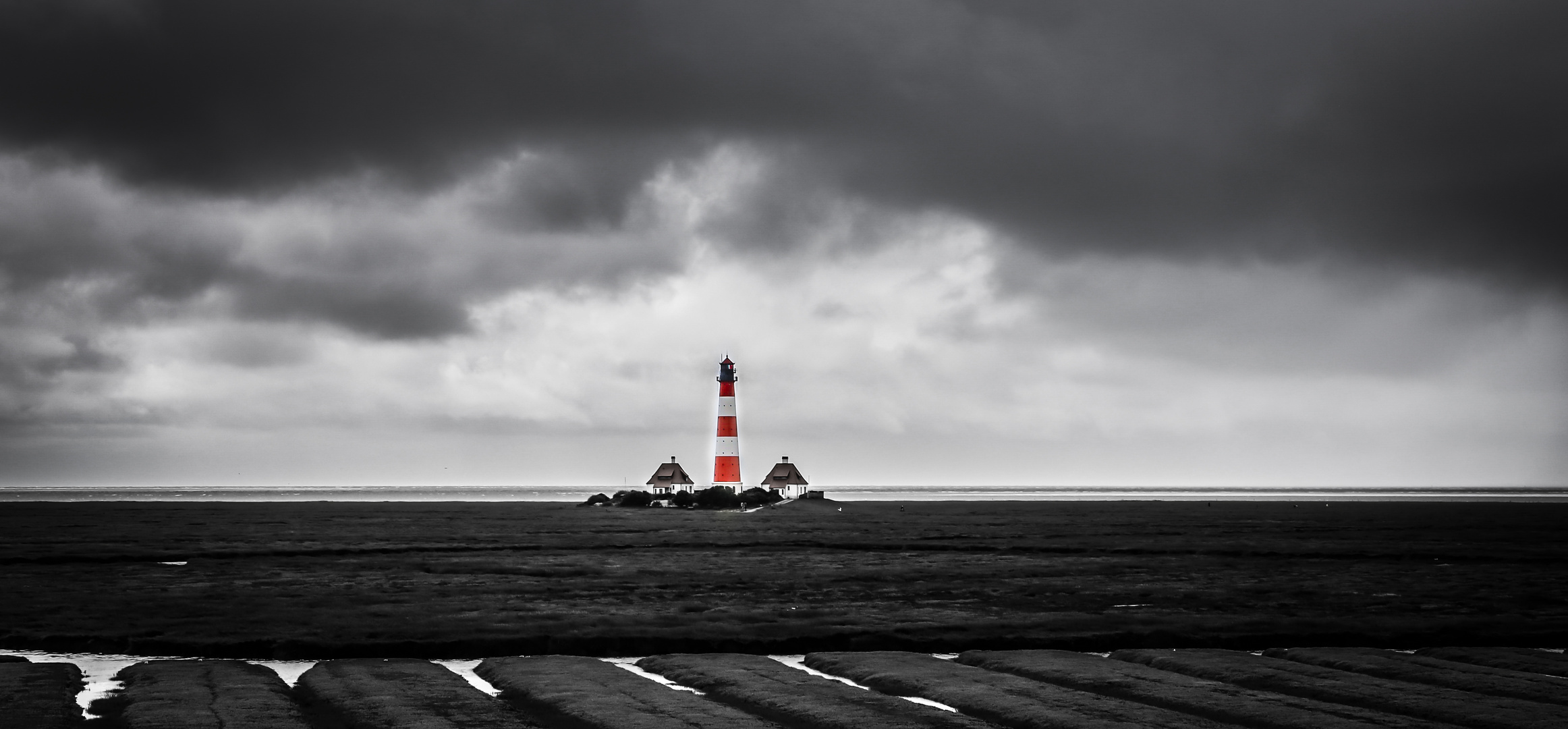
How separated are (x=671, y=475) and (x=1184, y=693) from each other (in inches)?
3688

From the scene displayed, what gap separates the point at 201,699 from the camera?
10.9 metres

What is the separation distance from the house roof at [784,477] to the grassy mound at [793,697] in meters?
82.5

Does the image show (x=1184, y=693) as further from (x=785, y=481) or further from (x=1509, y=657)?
(x=785, y=481)

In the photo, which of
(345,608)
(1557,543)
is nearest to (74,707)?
(345,608)

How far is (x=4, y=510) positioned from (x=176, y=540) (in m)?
49.3

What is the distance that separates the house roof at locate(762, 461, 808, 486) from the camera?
96.4m

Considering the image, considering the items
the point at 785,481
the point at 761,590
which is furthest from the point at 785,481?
the point at 761,590

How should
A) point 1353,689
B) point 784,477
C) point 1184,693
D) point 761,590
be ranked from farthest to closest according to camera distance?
1. point 784,477
2. point 761,590
3. point 1353,689
4. point 1184,693

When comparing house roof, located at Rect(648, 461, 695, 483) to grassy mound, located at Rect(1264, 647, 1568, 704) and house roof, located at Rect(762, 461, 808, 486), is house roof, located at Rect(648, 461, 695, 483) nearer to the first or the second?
house roof, located at Rect(762, 461, 808, 486)

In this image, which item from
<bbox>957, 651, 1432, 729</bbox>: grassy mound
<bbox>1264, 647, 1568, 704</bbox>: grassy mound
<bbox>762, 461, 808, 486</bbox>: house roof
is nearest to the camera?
<bbox>957, 651, 1432, 729</bbox>: grassy mound

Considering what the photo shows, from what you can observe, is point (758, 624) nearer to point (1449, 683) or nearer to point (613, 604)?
point (613, 604)

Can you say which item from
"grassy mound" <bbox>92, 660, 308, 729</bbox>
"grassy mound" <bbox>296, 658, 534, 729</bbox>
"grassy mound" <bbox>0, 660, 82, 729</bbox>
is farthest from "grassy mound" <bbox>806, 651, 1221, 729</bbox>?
"grassy mound" <bbox>0, 660, 82, 729</bbox>

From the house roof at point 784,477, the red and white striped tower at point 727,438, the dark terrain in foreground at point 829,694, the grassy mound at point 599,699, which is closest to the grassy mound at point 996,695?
the dark terrain in foreground at point 829,694

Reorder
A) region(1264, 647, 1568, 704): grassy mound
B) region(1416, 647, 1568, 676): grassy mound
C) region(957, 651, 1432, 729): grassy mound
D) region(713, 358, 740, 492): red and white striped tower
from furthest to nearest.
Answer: region(713, 358, 740, 492): red and white striped tower
region(1416, 647, 1568, 676): grassy mound
region(1264, 647, 1568, 704): grassy mound
region(957, 651, 1432, 729): grassy mound
